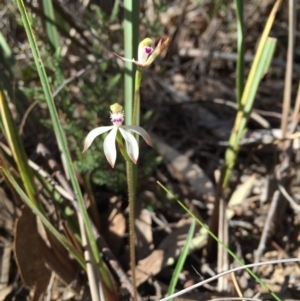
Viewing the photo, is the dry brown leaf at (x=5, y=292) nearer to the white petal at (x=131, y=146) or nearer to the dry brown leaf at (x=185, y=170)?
the dry brown leaf at (x=185, y=170)

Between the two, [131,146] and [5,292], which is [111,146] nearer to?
[131,146]

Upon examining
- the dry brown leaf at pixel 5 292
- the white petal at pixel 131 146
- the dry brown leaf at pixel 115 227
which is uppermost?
the white petal at pixel 131 146

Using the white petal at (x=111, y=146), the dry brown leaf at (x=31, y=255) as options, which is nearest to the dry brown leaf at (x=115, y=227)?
the dry brown leaf at (x=31, y=255)

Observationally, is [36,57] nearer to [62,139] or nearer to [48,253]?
[62,139]

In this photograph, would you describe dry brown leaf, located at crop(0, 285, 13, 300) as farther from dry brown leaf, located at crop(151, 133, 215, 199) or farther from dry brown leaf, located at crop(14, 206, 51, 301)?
dry brown leaf, located at crop(151, 133, 215, 199)

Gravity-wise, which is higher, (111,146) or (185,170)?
(111,146)

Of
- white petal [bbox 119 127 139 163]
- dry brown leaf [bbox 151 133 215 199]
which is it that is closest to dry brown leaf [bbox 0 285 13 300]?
dry brown leaf [bbox 151 133 215 199]

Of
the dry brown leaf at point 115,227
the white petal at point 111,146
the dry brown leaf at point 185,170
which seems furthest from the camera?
the dry brown leaf at point 185,170

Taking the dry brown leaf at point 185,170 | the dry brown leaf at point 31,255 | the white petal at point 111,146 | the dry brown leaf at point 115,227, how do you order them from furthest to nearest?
1. the dry brown leaf at point 185,170
2. the dry brown leaf at point 115,227
3. the dry brown leaf at point 31,255
4. the white petal at point 111,146

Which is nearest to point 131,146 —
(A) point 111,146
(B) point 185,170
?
(A) point 111,146
